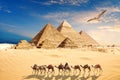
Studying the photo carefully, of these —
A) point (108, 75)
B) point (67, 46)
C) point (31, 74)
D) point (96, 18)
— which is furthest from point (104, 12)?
point (67, 46)

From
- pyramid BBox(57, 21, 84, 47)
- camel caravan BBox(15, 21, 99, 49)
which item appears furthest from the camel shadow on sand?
pyramid BBox(57, 21, 84, 47)

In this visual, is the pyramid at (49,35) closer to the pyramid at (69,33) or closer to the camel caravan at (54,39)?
the camel caravan at (54,39)

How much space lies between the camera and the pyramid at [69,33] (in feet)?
275

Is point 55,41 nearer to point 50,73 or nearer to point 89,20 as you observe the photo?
point 89,20

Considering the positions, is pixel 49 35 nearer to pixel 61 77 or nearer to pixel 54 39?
pixel 54 39

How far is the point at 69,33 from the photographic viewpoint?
86.6 metres

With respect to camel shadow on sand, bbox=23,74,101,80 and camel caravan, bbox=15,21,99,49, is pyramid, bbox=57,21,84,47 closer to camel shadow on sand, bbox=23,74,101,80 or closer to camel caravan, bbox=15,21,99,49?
camel caravan, bbox=15,21,99,49

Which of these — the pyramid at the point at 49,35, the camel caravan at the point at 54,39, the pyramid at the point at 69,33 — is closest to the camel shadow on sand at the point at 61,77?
the camel caravan at the point at 54,39

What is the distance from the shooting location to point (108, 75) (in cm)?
1658

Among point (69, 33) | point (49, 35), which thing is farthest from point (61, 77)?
point (69, 33)

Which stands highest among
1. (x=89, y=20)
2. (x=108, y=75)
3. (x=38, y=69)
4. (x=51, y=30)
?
(x=51, y=30)

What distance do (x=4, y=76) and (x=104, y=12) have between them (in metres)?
16.7

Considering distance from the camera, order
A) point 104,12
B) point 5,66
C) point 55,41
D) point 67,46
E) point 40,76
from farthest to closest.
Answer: point 55,41 < point 67,46 < point 104,12 < point 5,66 < point 40,76

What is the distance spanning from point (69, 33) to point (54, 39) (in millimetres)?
15504
